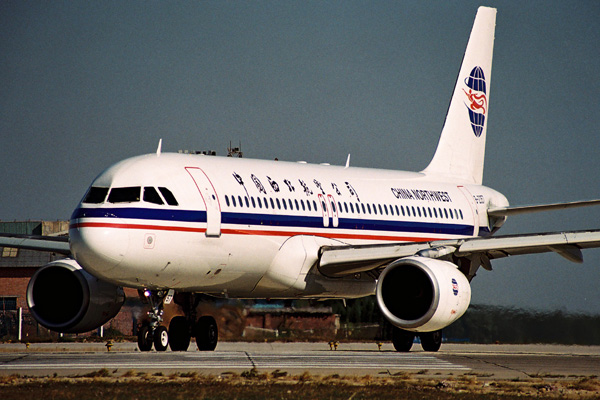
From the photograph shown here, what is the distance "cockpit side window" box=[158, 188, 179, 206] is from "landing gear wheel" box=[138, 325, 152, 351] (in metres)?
2.95

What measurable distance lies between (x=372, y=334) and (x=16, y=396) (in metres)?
20.2

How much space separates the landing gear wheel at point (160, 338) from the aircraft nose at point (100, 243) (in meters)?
2.43

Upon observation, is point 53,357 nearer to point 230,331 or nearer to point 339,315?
point 230,331

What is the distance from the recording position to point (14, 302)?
160 feet

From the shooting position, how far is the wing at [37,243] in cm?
2402

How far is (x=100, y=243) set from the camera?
19.1 m

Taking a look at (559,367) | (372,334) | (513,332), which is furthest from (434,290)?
(372,334)

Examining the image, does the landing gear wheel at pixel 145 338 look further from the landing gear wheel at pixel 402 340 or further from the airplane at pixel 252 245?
the landing gear wheel at pixel 402 340

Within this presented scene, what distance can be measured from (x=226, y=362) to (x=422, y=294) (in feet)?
18.5

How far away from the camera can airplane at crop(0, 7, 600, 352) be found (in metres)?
20.0

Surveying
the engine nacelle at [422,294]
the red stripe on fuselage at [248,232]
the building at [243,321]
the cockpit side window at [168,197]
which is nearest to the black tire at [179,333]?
the building at [243,321]

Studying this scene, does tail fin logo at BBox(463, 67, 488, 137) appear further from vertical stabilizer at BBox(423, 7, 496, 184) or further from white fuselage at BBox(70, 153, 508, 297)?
white fuselage at BBox(70, 153, 508, 297)

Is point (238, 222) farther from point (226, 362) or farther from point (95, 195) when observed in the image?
point (226, 362)

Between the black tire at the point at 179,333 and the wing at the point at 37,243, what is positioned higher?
the wing at the point at 37,243
